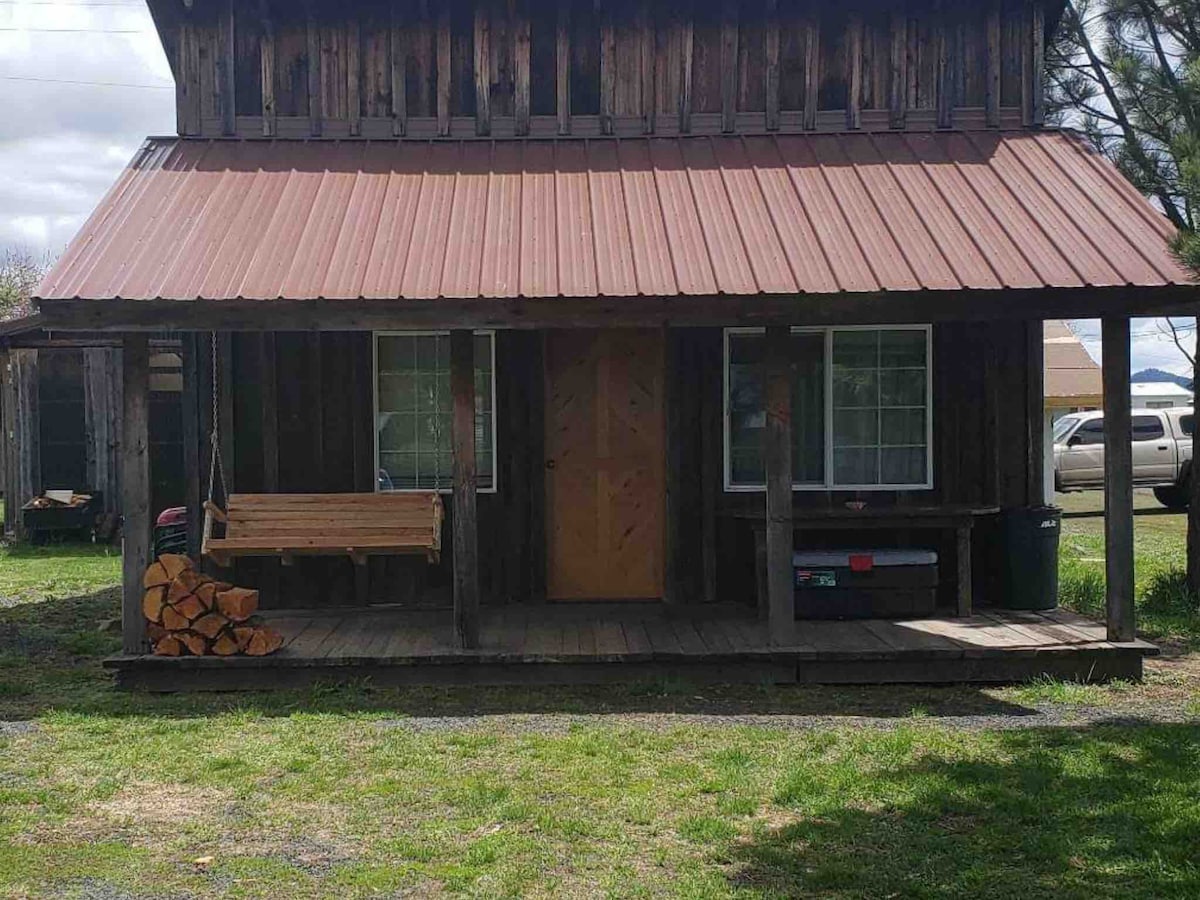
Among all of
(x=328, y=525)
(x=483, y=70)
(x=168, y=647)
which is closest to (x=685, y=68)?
(x=483, y=70)

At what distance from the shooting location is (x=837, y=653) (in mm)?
7680

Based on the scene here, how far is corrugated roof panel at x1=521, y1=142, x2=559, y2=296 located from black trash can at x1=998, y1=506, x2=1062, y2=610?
394cm

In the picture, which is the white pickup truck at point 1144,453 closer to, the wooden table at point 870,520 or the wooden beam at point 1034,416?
the wooden beam at point 1034,416

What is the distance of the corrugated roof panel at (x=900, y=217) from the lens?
24.4ft

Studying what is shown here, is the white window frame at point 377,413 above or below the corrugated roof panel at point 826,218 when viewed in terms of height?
below

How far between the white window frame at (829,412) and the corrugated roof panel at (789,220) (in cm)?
108

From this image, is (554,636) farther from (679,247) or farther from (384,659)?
(679,247)

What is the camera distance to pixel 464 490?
25.3 ft

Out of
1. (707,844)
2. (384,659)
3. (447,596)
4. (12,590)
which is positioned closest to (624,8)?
(447,596)

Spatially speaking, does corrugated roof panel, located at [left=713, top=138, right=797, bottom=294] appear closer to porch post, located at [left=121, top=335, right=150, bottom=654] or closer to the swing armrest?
porch post, located at [left=121, top=335, right=150, bottom=654]

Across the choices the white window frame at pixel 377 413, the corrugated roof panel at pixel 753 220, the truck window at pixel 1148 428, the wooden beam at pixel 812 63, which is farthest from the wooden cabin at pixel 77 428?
the truck window at pixel 1148 428

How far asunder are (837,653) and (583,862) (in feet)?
11.1

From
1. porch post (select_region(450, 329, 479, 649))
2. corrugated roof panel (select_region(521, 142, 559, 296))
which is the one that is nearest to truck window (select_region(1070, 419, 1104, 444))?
corrugated roof panel (select_region(521, 142, 559, 296))

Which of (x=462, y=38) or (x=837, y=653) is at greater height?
(x=462, y=38)
